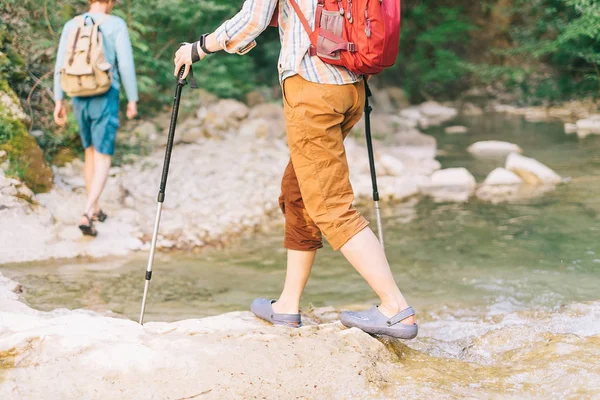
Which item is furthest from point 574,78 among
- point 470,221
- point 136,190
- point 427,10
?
point 136,190

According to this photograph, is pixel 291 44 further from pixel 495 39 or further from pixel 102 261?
pixel 495 39

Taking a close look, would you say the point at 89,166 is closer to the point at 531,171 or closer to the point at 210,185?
the point at 210,185

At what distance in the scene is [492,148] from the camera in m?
11.6

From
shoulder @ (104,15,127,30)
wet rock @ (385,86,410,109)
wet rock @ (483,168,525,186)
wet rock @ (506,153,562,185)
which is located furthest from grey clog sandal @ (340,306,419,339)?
wet rock @ (385,86,410,109)

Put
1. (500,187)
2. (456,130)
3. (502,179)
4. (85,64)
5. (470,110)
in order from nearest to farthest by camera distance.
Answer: (85,64), (500,187), (502,179), (456,130), (470,110)

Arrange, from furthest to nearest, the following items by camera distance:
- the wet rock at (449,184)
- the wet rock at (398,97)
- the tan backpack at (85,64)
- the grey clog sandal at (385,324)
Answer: the wet rock at (398,97) < the wet rock at (449,184) < the tan backpack at (85,64) < the grey clog sandal at (385,324)

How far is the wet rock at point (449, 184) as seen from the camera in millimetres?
8570

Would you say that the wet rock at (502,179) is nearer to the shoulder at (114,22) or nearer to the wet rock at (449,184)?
the wet rock at (449,184)

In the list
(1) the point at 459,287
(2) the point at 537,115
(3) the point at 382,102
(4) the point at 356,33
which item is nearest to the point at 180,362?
(4) the point at 356,33

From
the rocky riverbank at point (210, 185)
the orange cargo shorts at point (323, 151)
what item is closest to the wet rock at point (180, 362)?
the orange cargo shorts at point (323, 151)

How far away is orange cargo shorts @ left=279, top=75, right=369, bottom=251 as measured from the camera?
3023mm

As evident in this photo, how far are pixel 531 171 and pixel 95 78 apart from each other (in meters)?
5.53

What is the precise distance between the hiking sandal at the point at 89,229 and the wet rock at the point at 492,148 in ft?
22.6

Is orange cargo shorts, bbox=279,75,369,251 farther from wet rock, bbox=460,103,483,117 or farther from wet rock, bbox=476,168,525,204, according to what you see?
wet rock, bbox=460,103,483,117
